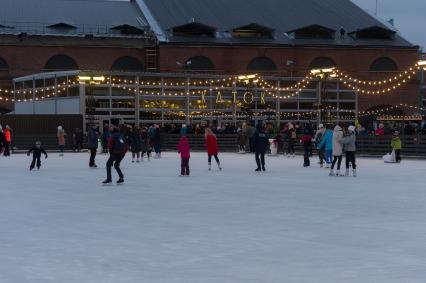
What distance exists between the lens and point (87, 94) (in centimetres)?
4669

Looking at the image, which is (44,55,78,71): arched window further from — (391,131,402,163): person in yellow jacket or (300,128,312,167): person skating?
(391,131,402,163): person in yellow jacket

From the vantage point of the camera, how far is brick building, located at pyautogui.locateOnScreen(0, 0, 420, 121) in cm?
Answer: 5581

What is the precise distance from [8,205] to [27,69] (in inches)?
1687

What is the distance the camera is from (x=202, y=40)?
2302 inches

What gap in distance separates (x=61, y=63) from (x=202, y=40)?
10792mm

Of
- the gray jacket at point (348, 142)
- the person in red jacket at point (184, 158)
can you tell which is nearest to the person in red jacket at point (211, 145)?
the person in red jacket at point (184, 158)

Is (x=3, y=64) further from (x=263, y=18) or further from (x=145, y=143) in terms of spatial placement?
(x=145, y=143)

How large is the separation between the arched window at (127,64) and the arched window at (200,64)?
12.0ft

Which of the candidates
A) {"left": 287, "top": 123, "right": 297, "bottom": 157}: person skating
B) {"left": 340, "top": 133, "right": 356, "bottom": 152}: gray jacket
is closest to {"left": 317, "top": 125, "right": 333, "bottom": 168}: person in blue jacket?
{"left": 340, "top": 133, "right": 356, "bottom": 152}: gray jacket

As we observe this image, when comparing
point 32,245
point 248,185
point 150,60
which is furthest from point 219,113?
point 32,245

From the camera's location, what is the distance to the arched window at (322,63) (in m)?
60.5

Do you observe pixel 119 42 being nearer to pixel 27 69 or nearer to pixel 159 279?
pixel 27 69

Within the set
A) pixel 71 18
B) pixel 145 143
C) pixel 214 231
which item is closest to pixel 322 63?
pixel 71 18

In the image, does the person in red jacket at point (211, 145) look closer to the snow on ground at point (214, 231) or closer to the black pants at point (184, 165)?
the black pants at point (184, 165)
